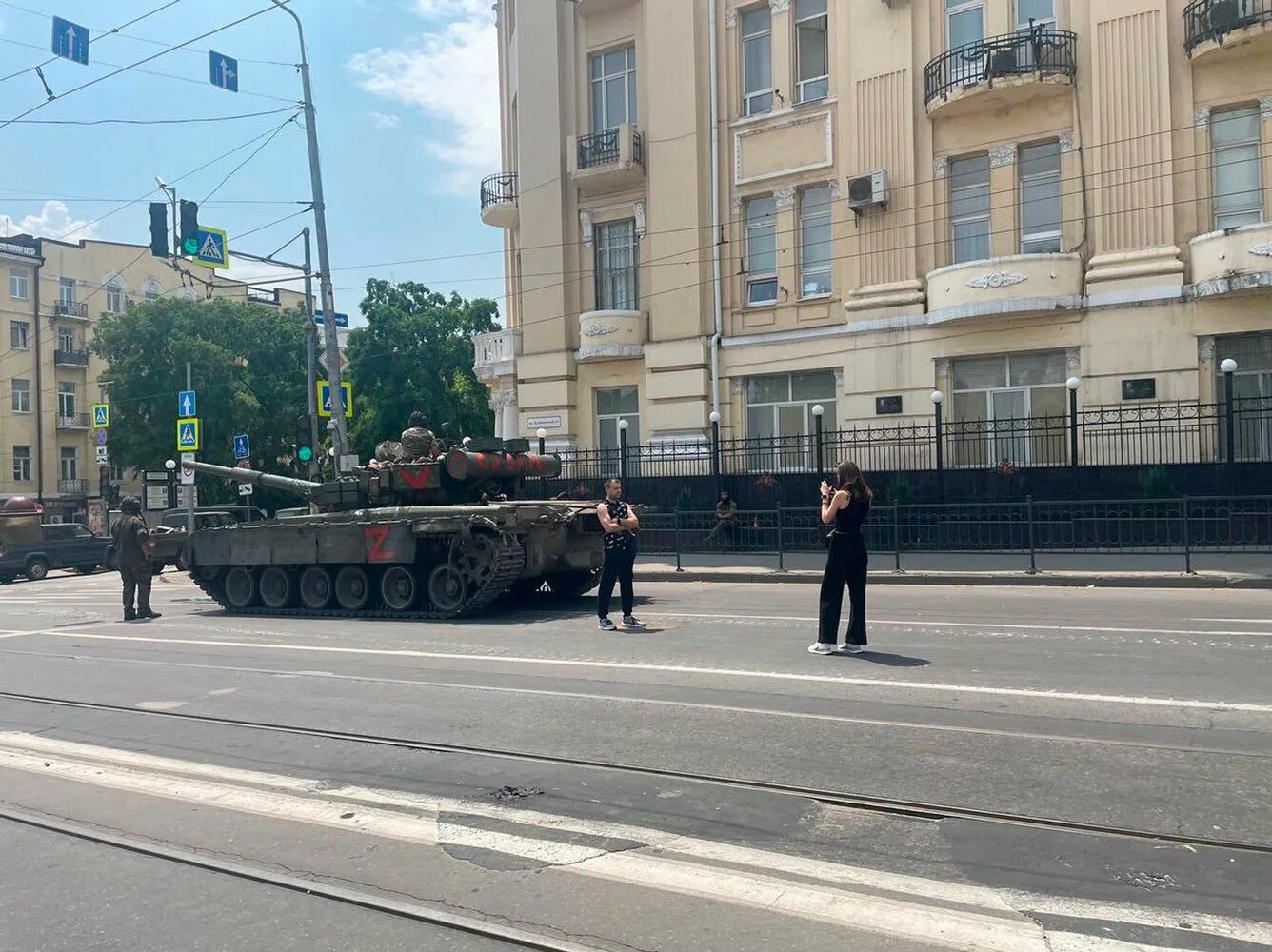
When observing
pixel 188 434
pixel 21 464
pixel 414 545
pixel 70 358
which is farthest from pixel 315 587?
pixel 70 358

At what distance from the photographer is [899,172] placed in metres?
22.8

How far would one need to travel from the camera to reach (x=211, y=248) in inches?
799

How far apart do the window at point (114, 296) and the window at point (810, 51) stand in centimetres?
4585

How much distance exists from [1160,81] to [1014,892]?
20.1 metres

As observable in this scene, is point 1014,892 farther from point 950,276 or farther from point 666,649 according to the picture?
point 950,276

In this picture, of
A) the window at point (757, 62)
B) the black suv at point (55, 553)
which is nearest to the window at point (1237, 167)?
the window at point (757, 62)

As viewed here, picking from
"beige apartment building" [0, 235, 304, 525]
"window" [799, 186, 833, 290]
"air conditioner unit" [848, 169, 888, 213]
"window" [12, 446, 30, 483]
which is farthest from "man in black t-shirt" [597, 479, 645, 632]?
"window" [12, 446, 30, 483]

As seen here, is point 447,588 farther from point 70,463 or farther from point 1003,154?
point 70,463

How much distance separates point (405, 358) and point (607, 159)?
2459 centimetres

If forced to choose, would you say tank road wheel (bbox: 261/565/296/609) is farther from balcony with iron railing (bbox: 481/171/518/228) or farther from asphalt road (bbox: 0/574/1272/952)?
balcony with iron railing (bbox: 481/171/518/228)

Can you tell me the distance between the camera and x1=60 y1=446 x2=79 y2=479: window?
56781mm

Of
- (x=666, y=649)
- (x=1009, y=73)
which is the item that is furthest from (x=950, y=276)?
(x=666, y=649)

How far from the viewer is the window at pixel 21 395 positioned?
54.9 metres

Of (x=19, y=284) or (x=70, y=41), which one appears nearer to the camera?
(x=70, y=41)
